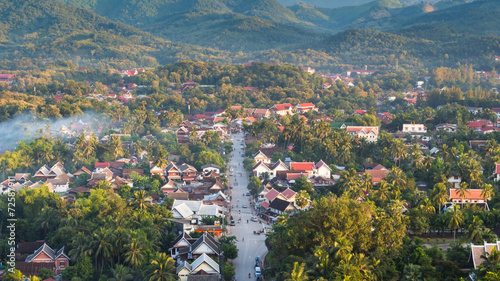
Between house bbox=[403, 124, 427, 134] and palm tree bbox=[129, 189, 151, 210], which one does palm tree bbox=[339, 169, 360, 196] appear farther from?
house bbox=[403, 124, 427, 134]

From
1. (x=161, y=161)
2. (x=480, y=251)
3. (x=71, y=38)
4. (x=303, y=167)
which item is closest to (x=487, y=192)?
(x=480, y=251)

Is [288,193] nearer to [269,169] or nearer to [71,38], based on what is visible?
[269,169]

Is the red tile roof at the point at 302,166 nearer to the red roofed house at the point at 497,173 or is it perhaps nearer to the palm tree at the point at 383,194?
the palm tree at the point at 383,194

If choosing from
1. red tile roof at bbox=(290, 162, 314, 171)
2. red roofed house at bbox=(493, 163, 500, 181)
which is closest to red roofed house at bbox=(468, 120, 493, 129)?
red roofed house at bbox=(493, 163, 500, 181)

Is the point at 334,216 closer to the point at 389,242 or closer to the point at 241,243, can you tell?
the point at 389,242

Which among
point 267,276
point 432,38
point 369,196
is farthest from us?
point 432,38

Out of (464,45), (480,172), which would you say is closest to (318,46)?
(464,45)
